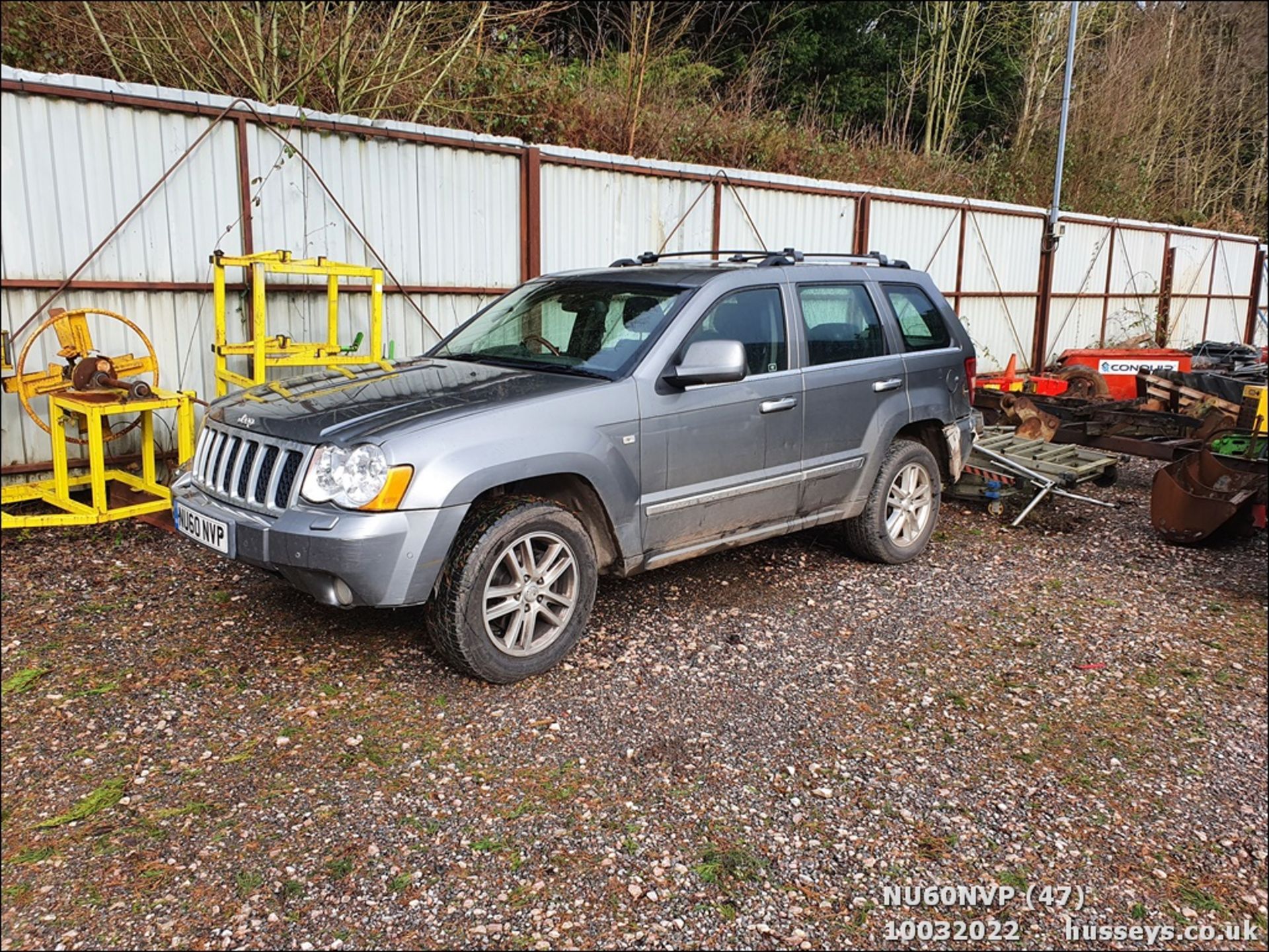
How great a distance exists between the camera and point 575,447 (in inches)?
163

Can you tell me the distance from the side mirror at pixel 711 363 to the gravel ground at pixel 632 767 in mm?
1304

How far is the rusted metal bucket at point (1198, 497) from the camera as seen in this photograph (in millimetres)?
6566

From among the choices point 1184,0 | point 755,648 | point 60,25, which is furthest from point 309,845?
point 1184,0

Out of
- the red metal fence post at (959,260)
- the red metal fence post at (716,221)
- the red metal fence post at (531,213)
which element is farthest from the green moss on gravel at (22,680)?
the red metal fence post at (959,260)

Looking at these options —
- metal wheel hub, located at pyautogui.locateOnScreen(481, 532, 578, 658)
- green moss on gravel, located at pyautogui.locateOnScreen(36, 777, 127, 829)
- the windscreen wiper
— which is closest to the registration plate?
green moss on gravel, located at pyautogui.locateOnScreen(36, 777, 127, 829)

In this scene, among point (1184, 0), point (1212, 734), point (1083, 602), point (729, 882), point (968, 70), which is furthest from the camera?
point (1184, 0)

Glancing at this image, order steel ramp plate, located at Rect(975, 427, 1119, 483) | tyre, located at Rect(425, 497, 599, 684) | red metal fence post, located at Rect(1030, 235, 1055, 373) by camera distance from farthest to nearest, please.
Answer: red metal fence post, located at Rect(1030, 235, 1055, 373)
steel ramp plate, located at Rect(975, 427, 1119, 483)
tyre, located at Rect(425, 497, 599, 684)

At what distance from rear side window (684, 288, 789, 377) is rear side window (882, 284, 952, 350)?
1101mm

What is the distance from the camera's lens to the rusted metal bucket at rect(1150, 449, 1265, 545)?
21.5 feet

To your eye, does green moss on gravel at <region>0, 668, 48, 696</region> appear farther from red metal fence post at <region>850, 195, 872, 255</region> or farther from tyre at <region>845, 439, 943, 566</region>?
red metal fence post at <region>850, 195, 872, 255</region>

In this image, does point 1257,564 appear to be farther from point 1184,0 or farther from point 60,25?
point 1184,0

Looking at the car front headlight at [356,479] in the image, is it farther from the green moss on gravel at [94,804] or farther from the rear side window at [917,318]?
the rear side window at [917,318]

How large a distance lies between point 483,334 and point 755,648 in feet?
7.25

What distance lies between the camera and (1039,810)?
136 inches
